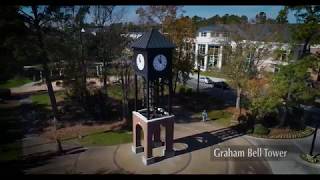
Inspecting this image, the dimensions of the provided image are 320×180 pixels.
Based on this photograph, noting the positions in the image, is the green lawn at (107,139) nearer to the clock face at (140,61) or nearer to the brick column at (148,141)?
the brick column at (148,141)

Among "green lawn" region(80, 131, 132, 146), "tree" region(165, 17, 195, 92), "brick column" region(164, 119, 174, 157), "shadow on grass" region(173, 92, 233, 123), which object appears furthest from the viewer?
"tree" region(165, 17, 195, 92)

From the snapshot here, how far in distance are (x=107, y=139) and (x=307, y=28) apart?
13.7m

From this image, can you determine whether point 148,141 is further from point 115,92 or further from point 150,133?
point 115,92

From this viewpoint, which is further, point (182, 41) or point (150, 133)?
point (182, 41)

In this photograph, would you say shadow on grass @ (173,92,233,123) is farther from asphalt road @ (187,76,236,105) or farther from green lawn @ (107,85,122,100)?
green lawn @ (107,85,122,100)

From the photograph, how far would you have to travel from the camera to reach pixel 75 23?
20766mm

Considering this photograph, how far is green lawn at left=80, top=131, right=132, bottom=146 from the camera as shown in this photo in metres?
16.7

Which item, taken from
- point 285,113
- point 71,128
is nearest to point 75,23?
point 71,128

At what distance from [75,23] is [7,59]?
5.73m

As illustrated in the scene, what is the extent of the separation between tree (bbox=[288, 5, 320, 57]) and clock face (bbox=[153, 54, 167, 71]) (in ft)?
25.7

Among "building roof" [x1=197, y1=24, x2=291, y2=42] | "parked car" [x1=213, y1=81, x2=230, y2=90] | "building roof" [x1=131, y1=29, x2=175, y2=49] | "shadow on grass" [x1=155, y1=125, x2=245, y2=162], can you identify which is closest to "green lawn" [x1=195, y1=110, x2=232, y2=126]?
"shadow on grass" [x1=155, y1=125, x2=245, y2=162]

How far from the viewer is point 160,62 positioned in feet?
46.8

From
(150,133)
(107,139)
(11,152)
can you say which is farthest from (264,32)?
(11,152)

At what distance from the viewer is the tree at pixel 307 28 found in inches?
623
